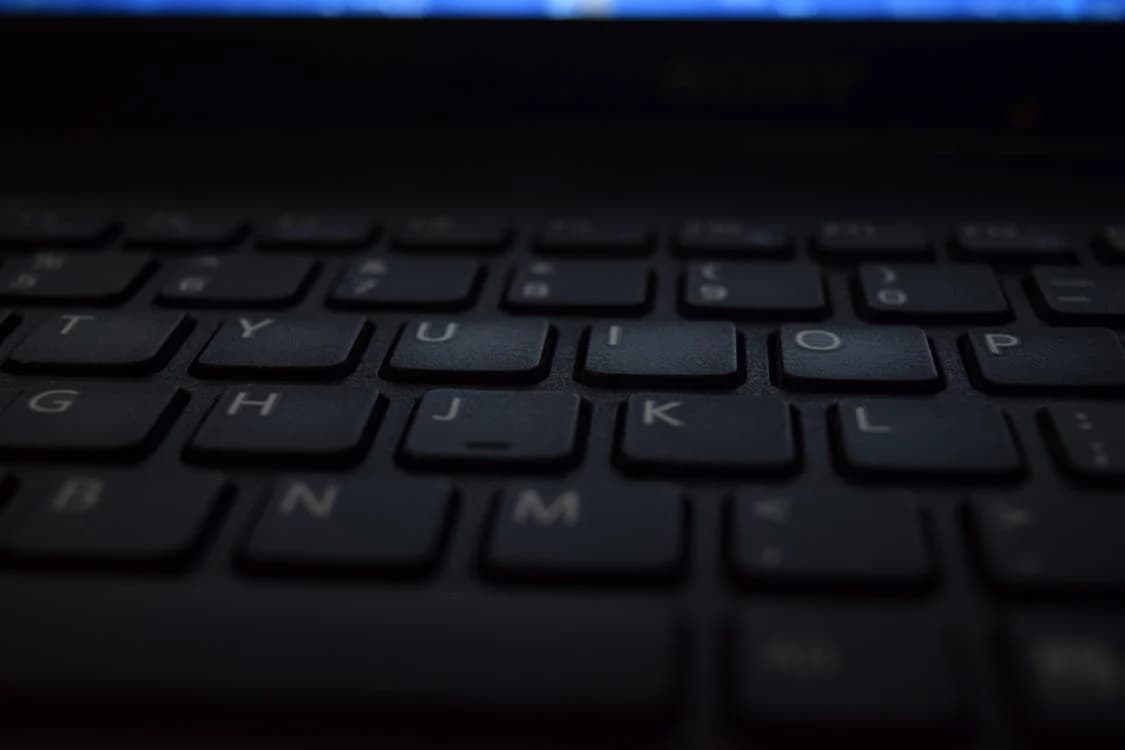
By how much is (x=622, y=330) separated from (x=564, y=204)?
111 mm

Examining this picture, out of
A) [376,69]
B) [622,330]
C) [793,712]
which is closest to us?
[793,712]

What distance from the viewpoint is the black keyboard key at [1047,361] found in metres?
0.30

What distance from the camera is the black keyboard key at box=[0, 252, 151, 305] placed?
1.19ft

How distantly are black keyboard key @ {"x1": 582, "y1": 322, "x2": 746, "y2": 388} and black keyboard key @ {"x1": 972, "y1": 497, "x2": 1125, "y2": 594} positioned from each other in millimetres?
89

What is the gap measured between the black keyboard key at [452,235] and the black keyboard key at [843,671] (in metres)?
0.21

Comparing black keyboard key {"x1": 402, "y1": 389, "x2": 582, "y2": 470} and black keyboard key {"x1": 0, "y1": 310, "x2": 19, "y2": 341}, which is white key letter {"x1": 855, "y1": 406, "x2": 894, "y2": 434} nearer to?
black keyboard key {"x1": 402, "y1": 389, "x2": 582, "y2": 470}

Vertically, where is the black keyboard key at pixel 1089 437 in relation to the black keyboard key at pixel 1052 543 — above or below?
above

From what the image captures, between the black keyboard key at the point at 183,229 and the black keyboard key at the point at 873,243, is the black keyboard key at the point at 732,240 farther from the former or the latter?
the black keyboard key at the point at 183,229

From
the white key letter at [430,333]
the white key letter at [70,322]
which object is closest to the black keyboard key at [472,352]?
the white key letter at [430,333]

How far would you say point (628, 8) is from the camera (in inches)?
16.6

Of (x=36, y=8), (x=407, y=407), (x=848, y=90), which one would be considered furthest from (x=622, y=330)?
(x=36, y=8)

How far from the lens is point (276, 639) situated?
8.9 inches

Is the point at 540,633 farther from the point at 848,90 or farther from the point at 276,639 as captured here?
the point at 848,90

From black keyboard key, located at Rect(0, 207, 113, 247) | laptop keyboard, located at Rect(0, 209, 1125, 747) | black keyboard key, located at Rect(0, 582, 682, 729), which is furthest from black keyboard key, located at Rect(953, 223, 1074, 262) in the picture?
black keyboard key, located at Rect(0, 207, 113, 247)
